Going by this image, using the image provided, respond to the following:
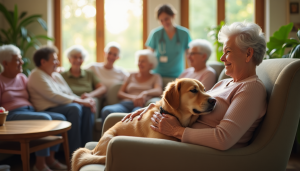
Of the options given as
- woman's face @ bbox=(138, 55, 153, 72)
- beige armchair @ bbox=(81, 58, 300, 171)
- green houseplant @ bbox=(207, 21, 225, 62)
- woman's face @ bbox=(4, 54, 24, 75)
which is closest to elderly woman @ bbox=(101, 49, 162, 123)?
woman's face @ bbox=(138, 55, 153, 72)

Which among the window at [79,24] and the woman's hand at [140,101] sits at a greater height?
the window at [79,24]

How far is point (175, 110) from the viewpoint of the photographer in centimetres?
158

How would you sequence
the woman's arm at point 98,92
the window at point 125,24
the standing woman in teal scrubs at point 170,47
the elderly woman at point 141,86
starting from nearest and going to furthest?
the elderly woman at point 141,86 < the woman's arm at point 98,92 < the standing woman in teal scrubs at point 170,47 < the window at point 125,24

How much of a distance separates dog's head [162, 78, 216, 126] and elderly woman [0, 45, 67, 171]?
1.58 m

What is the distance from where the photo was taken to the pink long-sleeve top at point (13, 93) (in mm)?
2730

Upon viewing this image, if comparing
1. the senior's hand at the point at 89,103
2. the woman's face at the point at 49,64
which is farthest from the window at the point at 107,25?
the senior's hand at the point at 89,103

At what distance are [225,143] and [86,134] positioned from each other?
2224 millimetres

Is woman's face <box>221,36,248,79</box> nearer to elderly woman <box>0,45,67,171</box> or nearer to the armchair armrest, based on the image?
the armchair armrest

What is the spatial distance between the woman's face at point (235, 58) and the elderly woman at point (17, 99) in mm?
1941

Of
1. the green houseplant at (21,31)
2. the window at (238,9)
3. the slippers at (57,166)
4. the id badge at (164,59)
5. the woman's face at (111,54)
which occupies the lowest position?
the slippers at (57,166)

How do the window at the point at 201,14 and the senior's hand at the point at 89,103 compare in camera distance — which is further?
the window at the point at 201,14

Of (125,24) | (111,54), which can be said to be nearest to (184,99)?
(111,54)

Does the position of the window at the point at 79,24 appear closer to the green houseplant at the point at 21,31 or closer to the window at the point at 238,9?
the green houseplant at the point at 21,31

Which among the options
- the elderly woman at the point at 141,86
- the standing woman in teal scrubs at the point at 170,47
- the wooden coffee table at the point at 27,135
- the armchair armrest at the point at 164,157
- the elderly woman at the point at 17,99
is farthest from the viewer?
the standing woman in teal scrubs at the point at 170,47
